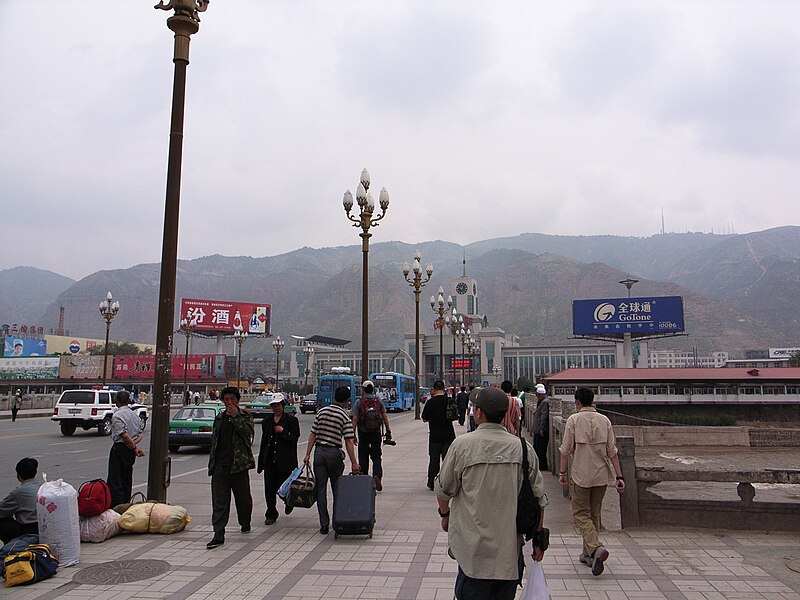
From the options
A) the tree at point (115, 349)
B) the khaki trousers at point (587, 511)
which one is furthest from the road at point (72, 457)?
Result: the tree at point (115, 349)

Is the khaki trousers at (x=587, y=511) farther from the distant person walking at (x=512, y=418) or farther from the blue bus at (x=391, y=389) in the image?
the blue bus at (x=391, y=389)

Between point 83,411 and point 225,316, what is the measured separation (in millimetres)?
71079

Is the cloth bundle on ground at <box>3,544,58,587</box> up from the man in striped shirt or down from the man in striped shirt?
down

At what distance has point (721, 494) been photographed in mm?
13016

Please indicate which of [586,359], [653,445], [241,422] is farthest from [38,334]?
[241,422]

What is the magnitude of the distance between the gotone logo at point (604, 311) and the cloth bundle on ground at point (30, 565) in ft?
222

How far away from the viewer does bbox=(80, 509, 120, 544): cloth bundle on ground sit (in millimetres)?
7879

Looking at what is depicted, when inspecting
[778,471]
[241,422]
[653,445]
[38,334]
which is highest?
[38,334]

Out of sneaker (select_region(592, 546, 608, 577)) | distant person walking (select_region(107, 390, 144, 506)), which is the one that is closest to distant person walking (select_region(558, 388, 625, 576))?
sneaker (select_region(592, 546, 608, 577))

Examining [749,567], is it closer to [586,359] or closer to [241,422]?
[241,422]

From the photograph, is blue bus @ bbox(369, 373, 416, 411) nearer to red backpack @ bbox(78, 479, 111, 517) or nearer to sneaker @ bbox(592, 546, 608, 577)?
red backpack @ bbox(78, 479, 111, 517)

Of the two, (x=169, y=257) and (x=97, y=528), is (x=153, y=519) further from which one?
(x=169, y=257)

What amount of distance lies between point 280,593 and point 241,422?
270 cm

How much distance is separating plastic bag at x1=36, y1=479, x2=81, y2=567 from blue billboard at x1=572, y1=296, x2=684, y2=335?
66.7 meters
